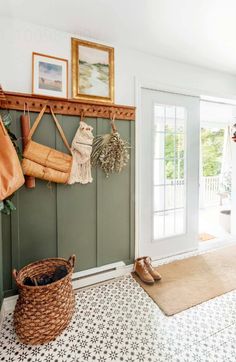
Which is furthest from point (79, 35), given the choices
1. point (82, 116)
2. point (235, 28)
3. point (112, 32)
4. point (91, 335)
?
point (91, 335)

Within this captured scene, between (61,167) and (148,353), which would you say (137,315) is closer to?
(148,353)

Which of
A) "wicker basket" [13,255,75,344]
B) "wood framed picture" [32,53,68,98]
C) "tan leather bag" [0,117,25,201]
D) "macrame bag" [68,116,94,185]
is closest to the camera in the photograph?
"tan leather bag" [0,117,25,201]

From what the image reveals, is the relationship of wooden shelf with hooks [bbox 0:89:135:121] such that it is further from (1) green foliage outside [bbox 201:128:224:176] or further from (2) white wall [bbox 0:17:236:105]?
(1) green foliage outside [bbox 201:128:224:176]

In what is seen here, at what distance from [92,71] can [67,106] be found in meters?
0.43

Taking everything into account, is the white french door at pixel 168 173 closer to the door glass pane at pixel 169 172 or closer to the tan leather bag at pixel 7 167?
the door glass pane at pixel 169 172

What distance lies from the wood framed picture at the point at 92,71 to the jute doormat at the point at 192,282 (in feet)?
6.12

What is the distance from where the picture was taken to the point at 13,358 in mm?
1263

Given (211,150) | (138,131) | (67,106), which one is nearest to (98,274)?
(138,131)

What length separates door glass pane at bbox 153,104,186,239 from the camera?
2.38m

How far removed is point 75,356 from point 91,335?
0.17 m

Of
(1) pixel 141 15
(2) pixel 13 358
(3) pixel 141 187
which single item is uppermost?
(1) pixel 141 15

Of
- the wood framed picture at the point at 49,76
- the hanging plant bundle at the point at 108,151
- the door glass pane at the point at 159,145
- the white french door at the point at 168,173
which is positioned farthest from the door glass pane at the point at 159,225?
the wood framed picture at the point at 49,76

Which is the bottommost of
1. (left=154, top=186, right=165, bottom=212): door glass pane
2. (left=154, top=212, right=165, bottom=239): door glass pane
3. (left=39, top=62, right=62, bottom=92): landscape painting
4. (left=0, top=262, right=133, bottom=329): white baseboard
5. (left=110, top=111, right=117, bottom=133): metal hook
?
(left=0, top=262, right=133, bottom=329): white baseboard

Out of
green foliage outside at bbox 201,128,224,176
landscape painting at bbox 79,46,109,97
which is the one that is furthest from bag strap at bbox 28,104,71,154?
green foliage outside at bbox 201,128,224,176
